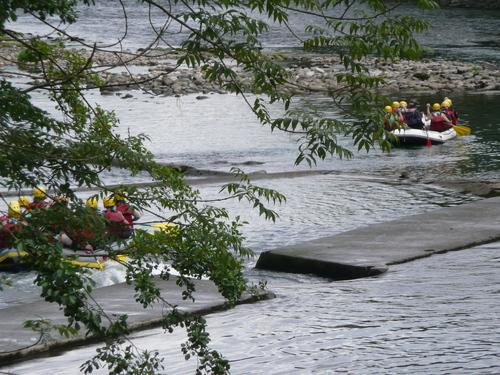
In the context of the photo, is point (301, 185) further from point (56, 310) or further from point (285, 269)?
point (56, 310)

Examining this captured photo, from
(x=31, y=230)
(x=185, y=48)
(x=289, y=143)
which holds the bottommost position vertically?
(x=289, y=143)

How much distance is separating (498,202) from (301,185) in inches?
238

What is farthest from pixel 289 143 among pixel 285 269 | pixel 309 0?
pixel 309 0

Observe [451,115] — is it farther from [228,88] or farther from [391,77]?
[228,88]

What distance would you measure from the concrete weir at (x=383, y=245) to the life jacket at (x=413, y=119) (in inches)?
561

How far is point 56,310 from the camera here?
42.3ft

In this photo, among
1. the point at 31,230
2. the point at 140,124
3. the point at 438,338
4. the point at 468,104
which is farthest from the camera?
the point at 468,104

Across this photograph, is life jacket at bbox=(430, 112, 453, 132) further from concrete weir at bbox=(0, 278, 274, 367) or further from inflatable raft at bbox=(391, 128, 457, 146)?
concrete weir at bbox=(0, 278, 274, 367)

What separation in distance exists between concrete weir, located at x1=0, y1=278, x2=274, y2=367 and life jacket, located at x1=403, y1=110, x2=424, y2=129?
20.0 meters

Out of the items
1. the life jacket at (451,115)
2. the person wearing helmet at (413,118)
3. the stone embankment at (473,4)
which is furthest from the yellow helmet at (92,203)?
the stone embankment at (473,4)

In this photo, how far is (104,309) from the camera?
12.7 meters

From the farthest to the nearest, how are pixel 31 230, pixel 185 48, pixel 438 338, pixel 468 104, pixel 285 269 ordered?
pixel 468 104 < pixel 285 269 < pixel 438 338 < pixel 185 48 < pixel 31 230

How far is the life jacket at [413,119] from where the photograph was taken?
33344 mm

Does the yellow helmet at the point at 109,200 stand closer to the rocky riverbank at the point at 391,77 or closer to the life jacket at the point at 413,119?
the life jacket at the point at 413,119
